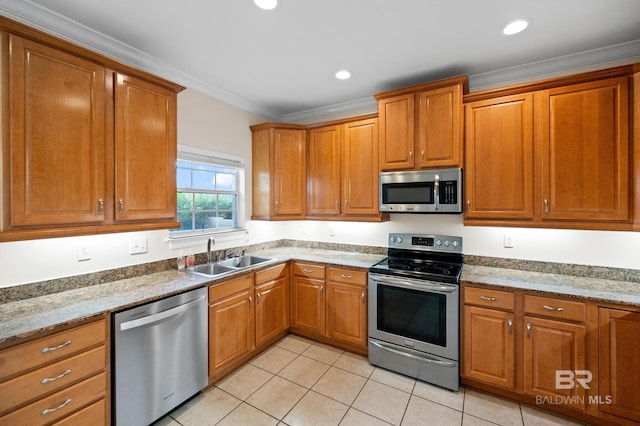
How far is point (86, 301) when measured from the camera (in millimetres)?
1746

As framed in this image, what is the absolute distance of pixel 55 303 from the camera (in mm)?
1709

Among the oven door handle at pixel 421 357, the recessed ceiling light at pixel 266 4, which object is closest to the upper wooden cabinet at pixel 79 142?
the recessed ceiling light at pixel 266 4

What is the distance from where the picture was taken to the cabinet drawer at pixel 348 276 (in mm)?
2744

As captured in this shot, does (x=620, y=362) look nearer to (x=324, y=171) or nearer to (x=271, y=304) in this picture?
(x=271, y=304)

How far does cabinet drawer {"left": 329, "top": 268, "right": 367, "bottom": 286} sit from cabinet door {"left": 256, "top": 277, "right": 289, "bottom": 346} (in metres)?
0.58

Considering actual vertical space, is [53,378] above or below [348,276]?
below

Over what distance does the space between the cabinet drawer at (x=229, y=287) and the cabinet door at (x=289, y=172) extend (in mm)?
997

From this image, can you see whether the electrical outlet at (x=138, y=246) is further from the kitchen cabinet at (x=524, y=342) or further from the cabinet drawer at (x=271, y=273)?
the kitchen cabinet at (x=524, y=342)

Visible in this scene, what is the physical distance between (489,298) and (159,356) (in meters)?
2.44

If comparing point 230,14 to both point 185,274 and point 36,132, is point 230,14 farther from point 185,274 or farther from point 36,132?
point 185,274

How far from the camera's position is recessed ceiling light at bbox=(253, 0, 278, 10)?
1.68m

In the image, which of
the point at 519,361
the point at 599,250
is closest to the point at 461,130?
the point at 599,250

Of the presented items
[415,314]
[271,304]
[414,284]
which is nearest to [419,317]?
[415,314]

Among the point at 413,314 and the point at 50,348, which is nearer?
the point at 50,348
